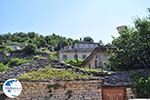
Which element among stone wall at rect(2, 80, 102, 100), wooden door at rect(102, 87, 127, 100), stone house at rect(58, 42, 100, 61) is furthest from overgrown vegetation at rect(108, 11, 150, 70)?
stone house at rect(58, 42, 100, 61)

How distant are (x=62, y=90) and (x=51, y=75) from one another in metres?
1.01

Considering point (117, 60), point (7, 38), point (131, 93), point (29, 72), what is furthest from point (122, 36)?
point (7, 38)

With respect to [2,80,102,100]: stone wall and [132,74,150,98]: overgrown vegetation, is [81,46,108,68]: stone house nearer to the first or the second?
[132,74,150,98]: overgrown vegetation

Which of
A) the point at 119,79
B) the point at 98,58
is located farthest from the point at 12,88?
the point at 98,58

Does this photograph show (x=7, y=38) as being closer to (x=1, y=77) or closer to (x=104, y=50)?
(x=104, y=50)

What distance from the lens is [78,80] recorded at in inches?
753

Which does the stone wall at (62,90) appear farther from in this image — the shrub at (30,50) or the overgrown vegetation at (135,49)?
the shrub at (30,50)

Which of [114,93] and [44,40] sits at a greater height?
[44,40]

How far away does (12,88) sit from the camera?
1709 cm

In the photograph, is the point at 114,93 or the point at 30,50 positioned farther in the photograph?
the point at 30,50

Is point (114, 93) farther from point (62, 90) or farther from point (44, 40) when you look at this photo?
point (44, 40)

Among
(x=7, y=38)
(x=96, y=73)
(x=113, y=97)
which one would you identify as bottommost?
(x=113, y=97)

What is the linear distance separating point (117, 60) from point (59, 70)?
13429 millimetres

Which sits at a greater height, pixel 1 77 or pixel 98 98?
pixel 1 77
